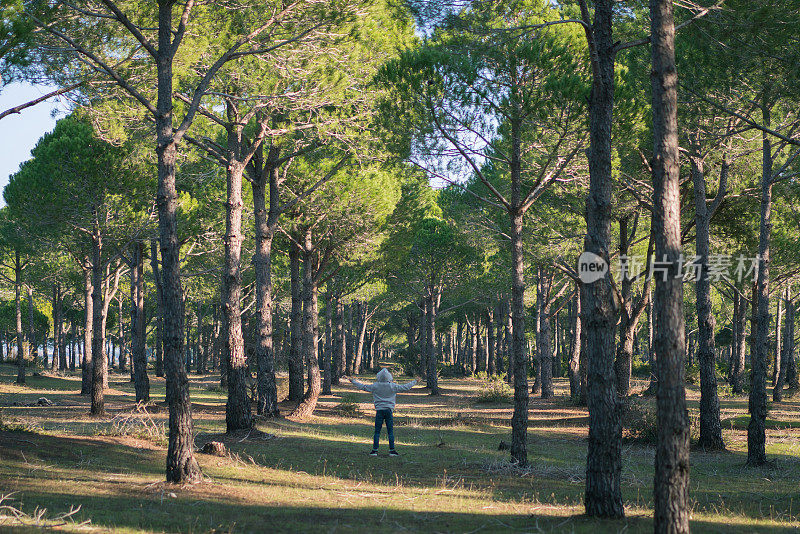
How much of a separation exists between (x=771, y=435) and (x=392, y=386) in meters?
11.2

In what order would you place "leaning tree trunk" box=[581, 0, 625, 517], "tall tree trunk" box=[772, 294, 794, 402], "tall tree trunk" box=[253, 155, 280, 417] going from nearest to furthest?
"leaning tree trunk" box=[581, 0, 625, 517] < "tall tree trunk" box=[253, 155, 280, 417] < "tall tree trunk" box=[772, 294, 794, 402]

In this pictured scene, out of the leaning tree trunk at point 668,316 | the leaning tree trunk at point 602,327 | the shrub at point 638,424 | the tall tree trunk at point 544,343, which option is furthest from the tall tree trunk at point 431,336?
the leaning tree trunk at point 668,316

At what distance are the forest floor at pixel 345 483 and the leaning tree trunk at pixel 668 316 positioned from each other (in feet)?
3.46

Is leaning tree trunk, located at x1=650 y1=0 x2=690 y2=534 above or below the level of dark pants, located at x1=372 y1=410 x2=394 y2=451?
above

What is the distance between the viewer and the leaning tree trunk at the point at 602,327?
6.86 metres

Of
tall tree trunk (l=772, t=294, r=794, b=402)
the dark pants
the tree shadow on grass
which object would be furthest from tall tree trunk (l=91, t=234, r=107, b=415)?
tall tree trunk (l=772, t=294, r=794, b=402)

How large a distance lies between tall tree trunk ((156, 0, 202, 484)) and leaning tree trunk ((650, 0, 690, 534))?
6.02 metres

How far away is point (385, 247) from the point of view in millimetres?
26969

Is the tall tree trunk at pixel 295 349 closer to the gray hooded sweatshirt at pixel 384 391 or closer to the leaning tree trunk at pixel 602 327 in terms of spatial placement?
the gray hooded sweatshirt at pixel 384 391

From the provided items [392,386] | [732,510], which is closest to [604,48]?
[732,510]

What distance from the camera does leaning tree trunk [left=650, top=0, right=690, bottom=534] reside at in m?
5.44

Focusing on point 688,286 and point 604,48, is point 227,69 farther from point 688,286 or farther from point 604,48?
point 688,286

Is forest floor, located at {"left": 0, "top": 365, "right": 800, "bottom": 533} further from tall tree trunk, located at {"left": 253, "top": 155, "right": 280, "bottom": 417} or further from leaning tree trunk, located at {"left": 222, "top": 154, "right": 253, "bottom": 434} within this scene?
tall tree trunk, located at {"left": 253, "top": 155, "right": 280, "bottom": 417}

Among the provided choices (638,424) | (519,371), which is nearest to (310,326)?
(638,424)
